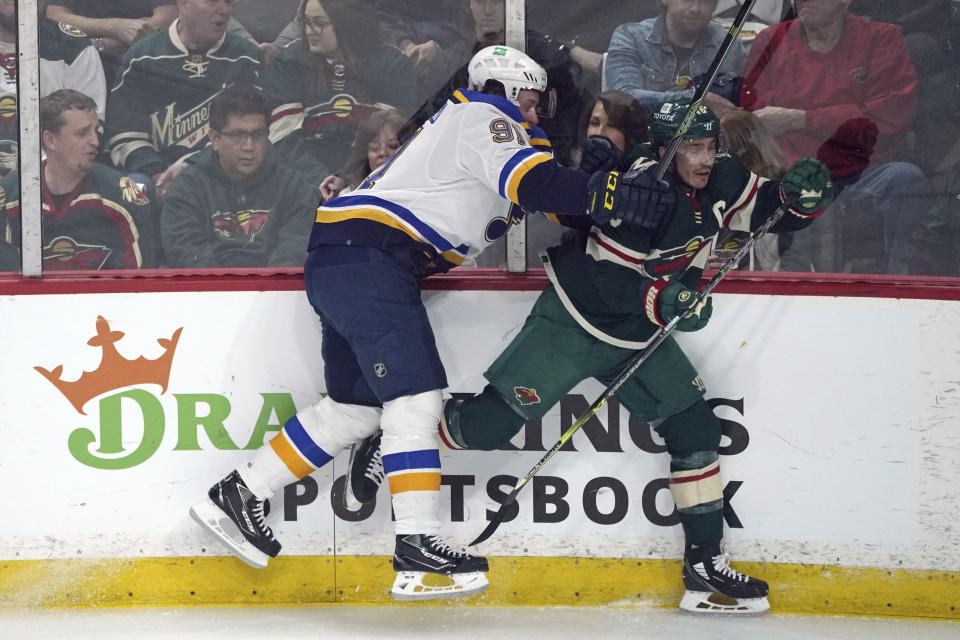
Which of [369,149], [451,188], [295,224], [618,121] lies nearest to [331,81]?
[369,149]

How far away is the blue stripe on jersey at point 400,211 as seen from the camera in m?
2.67

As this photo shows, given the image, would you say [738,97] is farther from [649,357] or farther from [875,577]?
[875,577]

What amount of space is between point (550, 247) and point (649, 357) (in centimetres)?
37

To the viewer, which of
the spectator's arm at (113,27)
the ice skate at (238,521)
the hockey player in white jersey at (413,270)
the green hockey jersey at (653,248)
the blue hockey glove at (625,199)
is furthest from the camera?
the spectator's arm at (113,27)

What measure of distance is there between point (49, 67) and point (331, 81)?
70 centimetres

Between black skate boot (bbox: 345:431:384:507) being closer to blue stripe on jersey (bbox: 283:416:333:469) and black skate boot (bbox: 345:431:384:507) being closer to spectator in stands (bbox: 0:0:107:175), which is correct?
blue stripe on jersey (bbox: 283:416:333:469)

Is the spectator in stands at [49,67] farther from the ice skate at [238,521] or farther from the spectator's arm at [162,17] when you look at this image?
the ice skate at [238,521]

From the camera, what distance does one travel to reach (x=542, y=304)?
9.19 feet

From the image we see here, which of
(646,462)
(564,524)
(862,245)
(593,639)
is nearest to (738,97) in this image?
(862,245)

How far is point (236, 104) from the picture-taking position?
295 cm

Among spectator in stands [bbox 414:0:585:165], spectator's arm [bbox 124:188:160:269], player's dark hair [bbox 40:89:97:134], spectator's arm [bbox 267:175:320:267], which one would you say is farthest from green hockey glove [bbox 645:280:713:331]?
player's dark hair [bbox 40:89:97:134]

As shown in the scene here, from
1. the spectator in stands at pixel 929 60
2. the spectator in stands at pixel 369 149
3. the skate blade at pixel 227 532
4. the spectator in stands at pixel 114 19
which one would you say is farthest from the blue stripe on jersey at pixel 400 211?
the spectator in stands at pixel 929 60

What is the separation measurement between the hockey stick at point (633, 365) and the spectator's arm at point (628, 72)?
1.36ft

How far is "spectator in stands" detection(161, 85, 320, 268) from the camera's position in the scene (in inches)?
116
